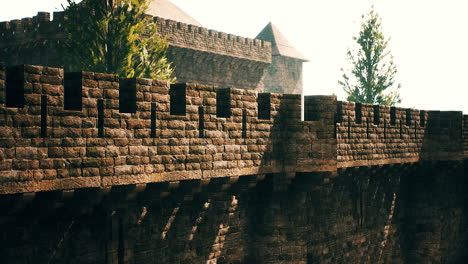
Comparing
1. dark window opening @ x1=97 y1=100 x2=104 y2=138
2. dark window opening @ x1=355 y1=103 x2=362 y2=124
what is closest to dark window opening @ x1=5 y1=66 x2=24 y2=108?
dark window opening @ x1=97 y1=100 x2=104 y2=138

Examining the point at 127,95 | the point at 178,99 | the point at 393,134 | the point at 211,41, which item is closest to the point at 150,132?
the point at 127,95

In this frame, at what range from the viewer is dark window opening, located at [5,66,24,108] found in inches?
268

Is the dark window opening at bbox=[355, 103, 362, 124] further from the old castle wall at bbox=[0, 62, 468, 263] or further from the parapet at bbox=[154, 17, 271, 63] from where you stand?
the parapet at bbox=[154, 17, 271, 63]

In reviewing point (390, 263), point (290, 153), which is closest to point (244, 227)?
point (290, 153)

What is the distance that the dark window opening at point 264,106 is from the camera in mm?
10125

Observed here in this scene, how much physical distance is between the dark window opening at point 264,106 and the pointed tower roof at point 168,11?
826 inches

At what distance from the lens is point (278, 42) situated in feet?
146

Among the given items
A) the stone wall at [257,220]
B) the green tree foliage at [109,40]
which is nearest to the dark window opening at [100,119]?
the stone wall at [257,220]

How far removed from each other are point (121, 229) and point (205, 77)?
820 inches

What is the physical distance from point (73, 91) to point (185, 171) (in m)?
2.09

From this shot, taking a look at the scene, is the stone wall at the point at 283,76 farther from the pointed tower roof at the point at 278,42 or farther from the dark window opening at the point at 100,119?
the dark window opening at the point at 100,119

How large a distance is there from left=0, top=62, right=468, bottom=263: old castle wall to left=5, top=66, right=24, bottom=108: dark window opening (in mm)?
12

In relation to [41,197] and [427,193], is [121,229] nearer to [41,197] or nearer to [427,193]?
[41,197]

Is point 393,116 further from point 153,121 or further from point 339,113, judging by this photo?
point 153,121
